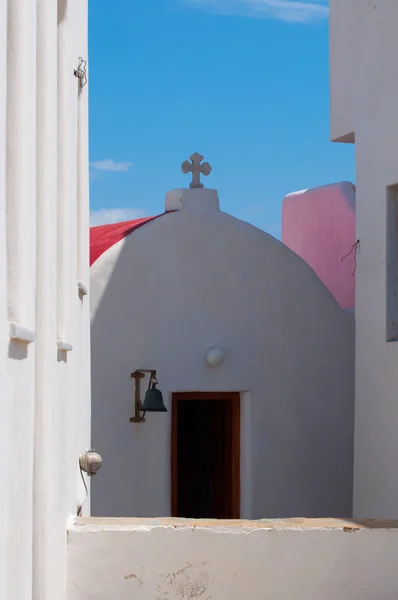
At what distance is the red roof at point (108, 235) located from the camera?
29.9 ft

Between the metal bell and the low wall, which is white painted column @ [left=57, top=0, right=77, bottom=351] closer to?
the low wall

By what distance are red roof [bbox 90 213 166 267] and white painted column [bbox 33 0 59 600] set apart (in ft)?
17.1

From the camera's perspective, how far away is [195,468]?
42.9ft

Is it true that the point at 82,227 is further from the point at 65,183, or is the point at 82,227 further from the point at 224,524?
the point at 224,524

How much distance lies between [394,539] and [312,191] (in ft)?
27.3

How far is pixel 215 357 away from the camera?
9.26 m

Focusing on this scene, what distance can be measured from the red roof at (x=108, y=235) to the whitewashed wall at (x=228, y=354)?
0.14 meters

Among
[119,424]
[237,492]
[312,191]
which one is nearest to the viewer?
[119,424]

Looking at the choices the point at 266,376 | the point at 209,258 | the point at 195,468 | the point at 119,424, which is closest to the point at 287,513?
the point at 266,376

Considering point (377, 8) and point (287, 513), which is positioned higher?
point (377, 8)

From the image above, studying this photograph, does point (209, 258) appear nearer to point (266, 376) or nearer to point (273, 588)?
point (266, 376)

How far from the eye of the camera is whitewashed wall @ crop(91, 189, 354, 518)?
893 cm

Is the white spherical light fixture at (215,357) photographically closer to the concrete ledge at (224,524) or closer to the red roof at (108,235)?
the red roof at (108,235)

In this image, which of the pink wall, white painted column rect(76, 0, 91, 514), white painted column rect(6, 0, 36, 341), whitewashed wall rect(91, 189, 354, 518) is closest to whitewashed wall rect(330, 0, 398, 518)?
whitewashed wall rect(91, 189, 354, 518)
